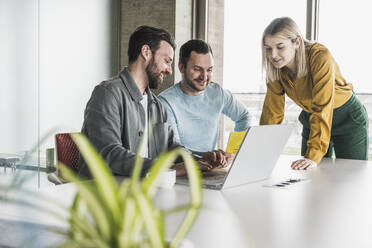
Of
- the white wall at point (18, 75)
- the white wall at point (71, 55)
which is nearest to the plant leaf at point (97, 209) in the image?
the white wall at point (18, 75)

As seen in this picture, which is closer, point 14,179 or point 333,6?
point 14,179

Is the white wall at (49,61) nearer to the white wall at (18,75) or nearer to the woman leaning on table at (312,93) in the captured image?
the white wall at (18,75)

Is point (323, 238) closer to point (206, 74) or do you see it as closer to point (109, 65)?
point (206, 74)

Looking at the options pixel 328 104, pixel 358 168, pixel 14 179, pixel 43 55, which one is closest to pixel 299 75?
pixel 328 104

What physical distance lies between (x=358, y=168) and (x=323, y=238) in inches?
50.8

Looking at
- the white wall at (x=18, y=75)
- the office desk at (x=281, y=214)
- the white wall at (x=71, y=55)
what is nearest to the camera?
the office desk at (x=281, y=214)

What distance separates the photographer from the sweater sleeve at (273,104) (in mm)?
A: 2576

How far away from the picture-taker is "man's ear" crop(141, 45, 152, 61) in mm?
2293

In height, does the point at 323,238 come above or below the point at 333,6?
below

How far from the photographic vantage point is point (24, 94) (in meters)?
3.68

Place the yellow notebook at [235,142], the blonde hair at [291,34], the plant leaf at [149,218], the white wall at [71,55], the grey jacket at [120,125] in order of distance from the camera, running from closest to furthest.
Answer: the plant leaf at [149,218]
the grey jacket at [120,125]
the yellow notebook at [235,142]
the blonde hair at [291,34]
the white wall at [71,55]

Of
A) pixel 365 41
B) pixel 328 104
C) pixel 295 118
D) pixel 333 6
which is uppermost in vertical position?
pixel 333 6

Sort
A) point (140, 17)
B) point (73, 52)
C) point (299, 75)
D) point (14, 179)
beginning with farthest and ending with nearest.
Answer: point (140, 17)
point (73, 52)
point (299, 75)
point (14, 179)

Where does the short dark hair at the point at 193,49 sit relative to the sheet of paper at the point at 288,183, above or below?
above
